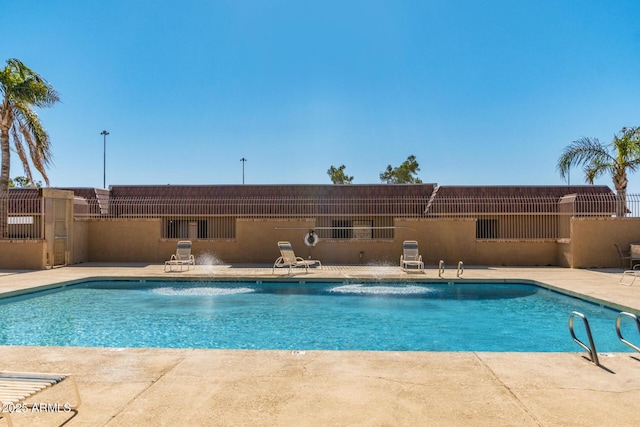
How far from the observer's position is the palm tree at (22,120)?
14.1 meters

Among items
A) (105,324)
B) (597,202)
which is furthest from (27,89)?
(597,202)

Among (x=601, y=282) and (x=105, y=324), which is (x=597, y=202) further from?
(x=105, y=324)

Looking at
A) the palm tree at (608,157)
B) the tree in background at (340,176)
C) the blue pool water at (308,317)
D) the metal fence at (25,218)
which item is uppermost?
the tree in background at (340,176)

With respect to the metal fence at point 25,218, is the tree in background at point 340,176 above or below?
above

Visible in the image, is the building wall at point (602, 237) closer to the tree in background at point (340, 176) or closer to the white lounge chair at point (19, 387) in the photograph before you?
the white lounge chair at point (19, 387)

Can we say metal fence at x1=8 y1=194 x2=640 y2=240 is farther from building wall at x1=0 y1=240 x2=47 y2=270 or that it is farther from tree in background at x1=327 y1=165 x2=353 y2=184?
tree in background at x1=327 y1=165 x2=353 y2=184

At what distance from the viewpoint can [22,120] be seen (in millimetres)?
15336

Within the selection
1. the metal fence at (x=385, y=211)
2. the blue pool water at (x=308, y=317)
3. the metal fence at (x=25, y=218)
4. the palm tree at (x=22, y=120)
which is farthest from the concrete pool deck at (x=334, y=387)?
the palm tree at (x=22, y=120)

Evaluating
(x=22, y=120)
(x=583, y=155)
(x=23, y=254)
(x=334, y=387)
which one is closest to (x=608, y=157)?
(x=583, y=155)

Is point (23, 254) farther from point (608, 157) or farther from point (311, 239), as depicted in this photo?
point (608, 157)

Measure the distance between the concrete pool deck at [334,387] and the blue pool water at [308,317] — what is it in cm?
168

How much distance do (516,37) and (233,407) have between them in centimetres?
1394

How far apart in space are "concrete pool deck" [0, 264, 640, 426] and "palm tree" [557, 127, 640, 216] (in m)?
14.7

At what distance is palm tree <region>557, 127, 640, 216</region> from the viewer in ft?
53.6
